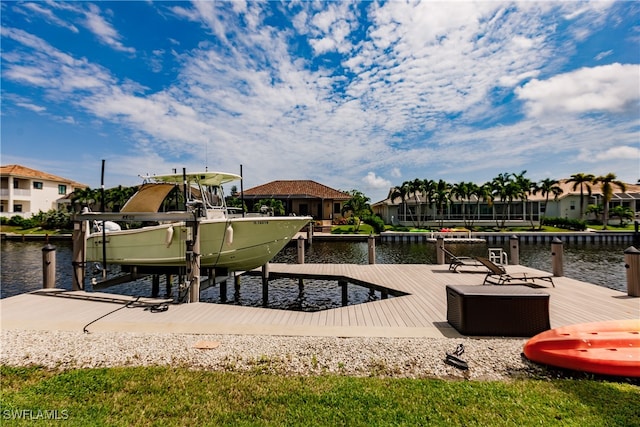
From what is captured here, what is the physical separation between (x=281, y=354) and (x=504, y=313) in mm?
3543

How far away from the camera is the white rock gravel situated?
424 centimetres

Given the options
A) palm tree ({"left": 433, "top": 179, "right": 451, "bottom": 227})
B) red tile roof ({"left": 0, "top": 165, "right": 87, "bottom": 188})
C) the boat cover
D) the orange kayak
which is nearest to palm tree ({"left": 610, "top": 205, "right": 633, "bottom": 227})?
palm tree ({"left": 433, "top": 179, "right": 451, "bottom": 227})

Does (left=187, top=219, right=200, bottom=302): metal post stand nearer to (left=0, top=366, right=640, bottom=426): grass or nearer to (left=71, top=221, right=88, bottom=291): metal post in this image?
(left=71, top=221, right=88, bottom=291): metal post

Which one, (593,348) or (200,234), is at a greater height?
(200,234)

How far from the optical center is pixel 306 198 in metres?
41.4

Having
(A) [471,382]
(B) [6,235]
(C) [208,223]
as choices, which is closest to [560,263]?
(A) [471,382]

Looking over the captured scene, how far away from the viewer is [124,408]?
3428 mm

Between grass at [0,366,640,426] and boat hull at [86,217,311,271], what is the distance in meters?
5.42

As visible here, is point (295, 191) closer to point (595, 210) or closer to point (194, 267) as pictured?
point (194, 267)

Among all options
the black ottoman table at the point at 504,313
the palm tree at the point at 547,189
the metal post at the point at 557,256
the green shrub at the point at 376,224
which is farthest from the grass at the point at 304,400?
the palm tree at the point at 547,189

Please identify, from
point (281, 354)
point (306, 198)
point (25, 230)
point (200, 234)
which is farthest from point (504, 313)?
point (25, 230)

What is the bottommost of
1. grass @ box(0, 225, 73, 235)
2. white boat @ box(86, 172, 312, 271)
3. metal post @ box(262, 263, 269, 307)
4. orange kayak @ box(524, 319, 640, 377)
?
metal post @ box(262, 263, 269, 307)

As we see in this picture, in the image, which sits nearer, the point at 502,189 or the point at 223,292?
the point at 223,292

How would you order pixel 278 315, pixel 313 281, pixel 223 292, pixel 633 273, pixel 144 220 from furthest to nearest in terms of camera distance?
pixel 313 281 → pixel 223 292 → pixel 144 220 → pixel 633 273 → pixel 278 315
